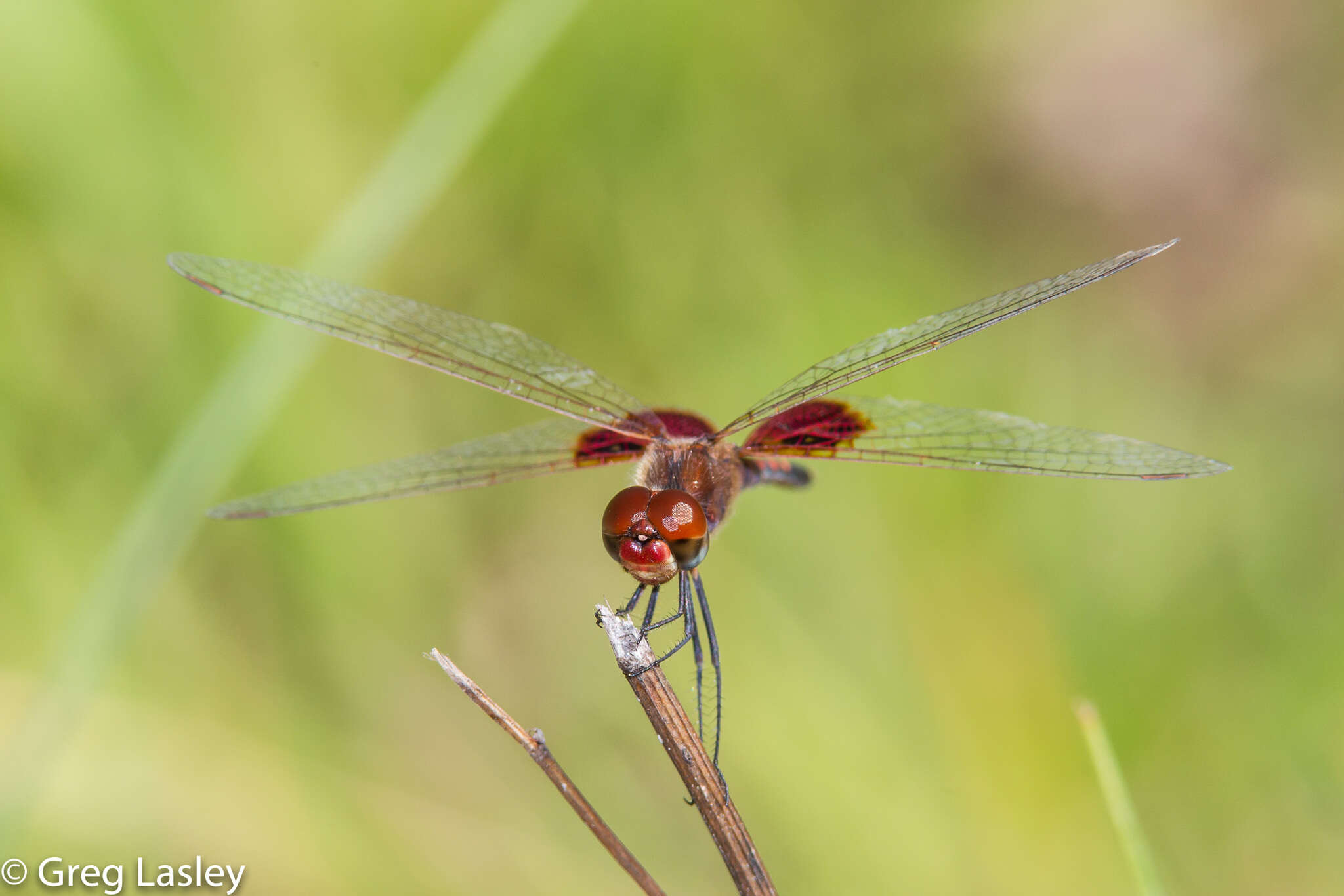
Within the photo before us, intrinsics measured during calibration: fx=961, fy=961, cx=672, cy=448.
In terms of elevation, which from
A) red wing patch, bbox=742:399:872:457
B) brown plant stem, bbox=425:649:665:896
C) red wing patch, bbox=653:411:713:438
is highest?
red wing patch, bbox=742:399:872:457

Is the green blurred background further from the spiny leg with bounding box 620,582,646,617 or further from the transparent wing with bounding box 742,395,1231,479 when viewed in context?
the spiny leg with bounding box 620,582,646,617

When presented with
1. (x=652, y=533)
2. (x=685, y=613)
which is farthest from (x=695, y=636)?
(x=652, y=533)

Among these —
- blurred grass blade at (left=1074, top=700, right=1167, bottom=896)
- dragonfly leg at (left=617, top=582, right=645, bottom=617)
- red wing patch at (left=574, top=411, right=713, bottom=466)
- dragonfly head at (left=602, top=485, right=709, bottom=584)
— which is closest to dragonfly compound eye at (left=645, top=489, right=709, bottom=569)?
dragonfly head at (left=602, top=485, right=709, bottom=584)

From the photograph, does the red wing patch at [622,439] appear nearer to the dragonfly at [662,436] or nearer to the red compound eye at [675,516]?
the dragonfly at [662,436]

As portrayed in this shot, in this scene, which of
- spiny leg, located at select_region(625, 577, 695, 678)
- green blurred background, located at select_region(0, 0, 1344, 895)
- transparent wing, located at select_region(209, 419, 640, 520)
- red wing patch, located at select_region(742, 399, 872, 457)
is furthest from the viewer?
green blurred background, located at select_region(0, 0, 1344, 895)

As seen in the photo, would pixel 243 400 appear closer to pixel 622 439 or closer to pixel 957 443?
pixel 622 439

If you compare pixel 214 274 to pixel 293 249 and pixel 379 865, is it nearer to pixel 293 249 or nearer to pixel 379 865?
pixel 293 249

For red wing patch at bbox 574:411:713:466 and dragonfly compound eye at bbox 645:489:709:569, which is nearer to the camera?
dragonfly compound eye at bbox 645:489:709:569
